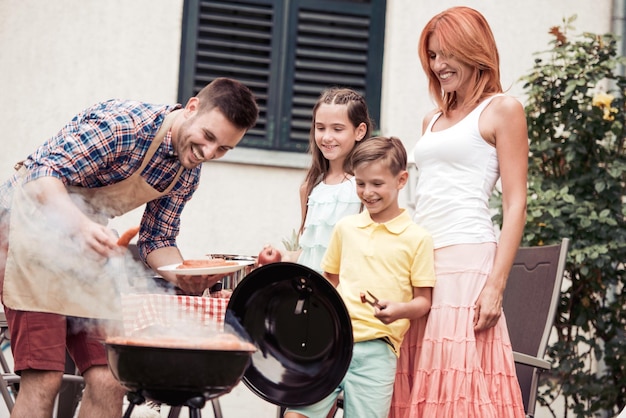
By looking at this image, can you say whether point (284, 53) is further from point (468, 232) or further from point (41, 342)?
point (41, 342)

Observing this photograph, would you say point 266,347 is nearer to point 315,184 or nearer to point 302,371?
point 302,371

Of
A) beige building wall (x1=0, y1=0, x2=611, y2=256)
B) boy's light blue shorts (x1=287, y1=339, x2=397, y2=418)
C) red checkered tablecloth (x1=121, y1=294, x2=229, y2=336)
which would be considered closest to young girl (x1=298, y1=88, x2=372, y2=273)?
red checkered tablecloth (x1=121, y1=294, x2=229, y2=336)

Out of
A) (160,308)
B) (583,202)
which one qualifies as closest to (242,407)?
(583,202)

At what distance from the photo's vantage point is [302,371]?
2980mm

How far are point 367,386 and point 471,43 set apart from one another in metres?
1.20

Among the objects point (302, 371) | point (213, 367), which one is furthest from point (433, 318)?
point (213, 367)

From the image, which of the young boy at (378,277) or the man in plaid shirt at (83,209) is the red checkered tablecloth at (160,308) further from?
the young boy at (378,277)

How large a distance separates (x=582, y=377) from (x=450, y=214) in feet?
8.29

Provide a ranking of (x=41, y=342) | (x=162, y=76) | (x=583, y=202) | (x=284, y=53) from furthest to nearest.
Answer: (x=284, y=53) → (x=162, y=76) → (x=583, y=202) → (x=41, y=342)

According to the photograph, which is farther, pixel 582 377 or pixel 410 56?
pixel 410 56

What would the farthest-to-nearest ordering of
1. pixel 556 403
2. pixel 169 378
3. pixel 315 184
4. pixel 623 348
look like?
1. pixel 556 403
2. pixel 623 348
3. pixel 315 184
4. pixel 169 378

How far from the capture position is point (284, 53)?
636 centimetres

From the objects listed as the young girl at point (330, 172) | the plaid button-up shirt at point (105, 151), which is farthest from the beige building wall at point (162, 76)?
the plaid button-up shirt at point (105, 151)

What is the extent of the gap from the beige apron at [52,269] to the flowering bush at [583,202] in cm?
262
